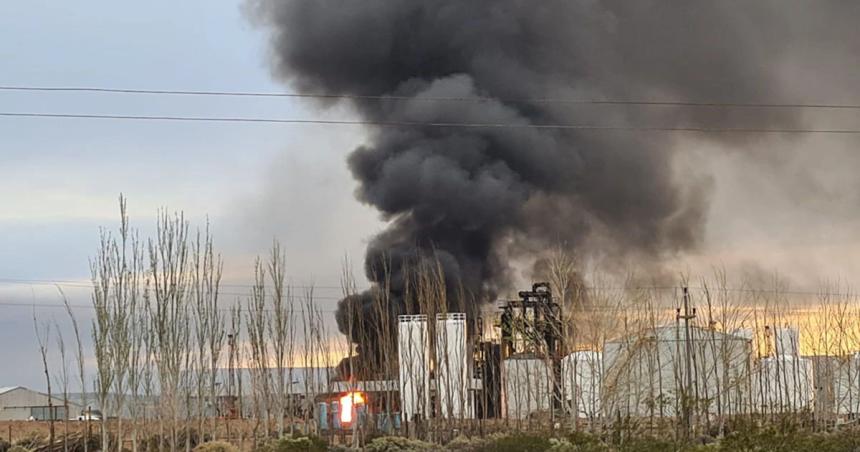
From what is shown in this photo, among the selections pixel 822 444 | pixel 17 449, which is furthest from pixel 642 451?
pixel 17 449

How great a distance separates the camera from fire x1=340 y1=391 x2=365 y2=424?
818 inches

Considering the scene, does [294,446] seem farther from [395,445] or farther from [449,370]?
[449,370]

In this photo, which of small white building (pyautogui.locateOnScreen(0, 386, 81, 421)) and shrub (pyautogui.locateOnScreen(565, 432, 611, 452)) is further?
small white building (pyautogui.locateOnScreen(0, 386, 81, 421))

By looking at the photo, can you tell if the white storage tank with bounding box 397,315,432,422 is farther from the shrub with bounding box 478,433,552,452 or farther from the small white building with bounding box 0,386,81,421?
the small white building with bounding box 0,386,81,421

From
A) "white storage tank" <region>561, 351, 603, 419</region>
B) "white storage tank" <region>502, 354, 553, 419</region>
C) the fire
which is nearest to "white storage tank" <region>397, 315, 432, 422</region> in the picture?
the fire

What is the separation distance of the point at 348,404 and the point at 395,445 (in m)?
3.87

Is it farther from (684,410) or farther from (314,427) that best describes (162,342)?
(684,410)

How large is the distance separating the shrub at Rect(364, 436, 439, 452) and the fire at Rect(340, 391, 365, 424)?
6.58 ft

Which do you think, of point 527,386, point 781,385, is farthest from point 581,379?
point 781,385

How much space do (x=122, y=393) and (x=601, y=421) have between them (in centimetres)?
975

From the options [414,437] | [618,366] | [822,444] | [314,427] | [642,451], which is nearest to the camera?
[642,451]

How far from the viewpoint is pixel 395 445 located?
18062mm

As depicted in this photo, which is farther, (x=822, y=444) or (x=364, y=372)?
(x=364, y=372)

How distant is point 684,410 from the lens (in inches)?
755
